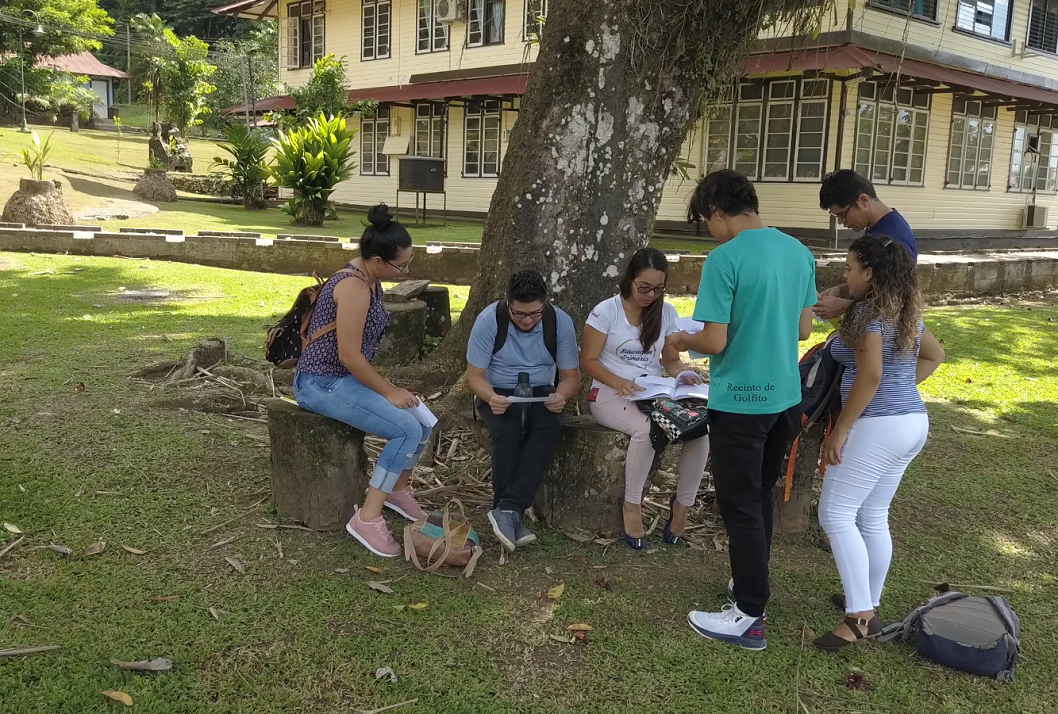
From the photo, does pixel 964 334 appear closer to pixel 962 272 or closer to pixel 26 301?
pixel 962 272

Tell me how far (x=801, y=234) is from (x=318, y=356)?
49.1 ft

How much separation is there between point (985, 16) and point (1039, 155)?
4.54m

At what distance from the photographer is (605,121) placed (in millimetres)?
4688

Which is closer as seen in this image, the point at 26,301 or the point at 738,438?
the point at 738,438

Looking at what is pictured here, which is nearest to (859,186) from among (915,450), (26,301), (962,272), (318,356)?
(915,450)

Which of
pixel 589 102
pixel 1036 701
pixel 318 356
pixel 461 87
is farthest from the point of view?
pixel 461 87

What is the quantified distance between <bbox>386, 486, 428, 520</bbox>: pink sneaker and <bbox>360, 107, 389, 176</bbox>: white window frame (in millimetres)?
22183

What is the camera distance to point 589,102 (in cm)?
469

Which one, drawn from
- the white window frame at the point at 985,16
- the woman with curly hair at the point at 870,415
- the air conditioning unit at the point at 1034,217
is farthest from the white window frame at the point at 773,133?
the woman with curly hair at the point at 870,415

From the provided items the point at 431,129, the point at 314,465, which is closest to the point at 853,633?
the point at 314,465

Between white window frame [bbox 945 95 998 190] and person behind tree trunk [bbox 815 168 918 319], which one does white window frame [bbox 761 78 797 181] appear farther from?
person behind tree trunk [bbox 815 168 918 319]

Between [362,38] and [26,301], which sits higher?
[362,38]

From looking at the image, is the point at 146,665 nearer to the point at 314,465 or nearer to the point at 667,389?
the point at 314,465

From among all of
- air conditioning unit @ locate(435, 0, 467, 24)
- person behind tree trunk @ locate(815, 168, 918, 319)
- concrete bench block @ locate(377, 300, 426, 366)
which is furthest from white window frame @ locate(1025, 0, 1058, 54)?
person behind tree trunk @ locate(815, 168, 918, 319)
